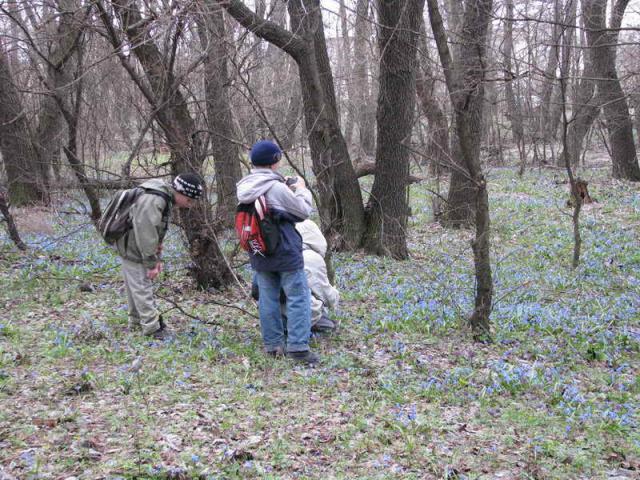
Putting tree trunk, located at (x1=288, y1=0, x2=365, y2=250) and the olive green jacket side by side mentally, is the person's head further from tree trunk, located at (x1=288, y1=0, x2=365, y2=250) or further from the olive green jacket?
tree trunk, located at (x1=288, y1=0, x2=365, y2=250)

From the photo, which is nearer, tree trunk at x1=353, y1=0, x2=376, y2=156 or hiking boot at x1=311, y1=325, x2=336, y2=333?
hiking boot at x1=311, y1=325, x2=336, y2=333

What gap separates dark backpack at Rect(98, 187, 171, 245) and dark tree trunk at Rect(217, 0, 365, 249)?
280cm

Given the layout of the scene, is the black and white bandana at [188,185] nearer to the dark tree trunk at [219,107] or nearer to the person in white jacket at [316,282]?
the person in white jacket at [316,282]

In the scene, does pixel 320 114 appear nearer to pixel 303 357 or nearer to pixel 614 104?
pixel 303 357

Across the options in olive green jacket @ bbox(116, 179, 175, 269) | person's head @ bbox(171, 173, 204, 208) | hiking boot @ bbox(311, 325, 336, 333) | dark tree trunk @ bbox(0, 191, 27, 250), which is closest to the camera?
olive green jacket @ bbox(116, 179, 175, 269)

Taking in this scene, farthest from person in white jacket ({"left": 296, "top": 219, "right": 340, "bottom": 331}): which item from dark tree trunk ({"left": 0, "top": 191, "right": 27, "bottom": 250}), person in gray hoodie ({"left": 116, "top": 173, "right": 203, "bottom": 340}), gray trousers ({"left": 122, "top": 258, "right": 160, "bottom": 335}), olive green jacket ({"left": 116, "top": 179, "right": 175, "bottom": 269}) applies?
dark tree trunk ({"left": 0, "top": 191, "right": 27, "bottom": 250})

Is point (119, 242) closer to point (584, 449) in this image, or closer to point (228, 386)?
point (228, 386)

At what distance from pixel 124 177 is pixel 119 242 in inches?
58.5

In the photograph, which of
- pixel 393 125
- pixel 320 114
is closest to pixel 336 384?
pixel 320 114

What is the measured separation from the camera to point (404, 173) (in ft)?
36.2

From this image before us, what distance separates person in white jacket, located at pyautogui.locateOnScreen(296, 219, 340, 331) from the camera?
6.65m

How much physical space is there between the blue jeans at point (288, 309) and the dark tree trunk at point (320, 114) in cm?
247

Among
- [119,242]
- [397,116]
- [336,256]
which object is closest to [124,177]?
[119,242]

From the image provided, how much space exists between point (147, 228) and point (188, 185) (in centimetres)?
58
